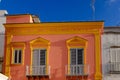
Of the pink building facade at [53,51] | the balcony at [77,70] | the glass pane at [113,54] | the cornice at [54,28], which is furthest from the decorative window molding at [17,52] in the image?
the glass pane at [113,54]

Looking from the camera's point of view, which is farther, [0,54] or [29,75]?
[0,54]

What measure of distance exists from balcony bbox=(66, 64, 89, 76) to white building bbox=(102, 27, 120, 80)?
1.53m

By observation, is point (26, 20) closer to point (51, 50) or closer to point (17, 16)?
point (17, 16)

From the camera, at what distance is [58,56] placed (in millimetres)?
32781

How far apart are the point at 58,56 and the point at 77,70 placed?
6.85ft

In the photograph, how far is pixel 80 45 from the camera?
32.7m

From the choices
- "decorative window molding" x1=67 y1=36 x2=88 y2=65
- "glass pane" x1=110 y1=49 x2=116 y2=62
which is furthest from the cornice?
"glass pane" x1=110 y1=49 x2=116 y2=62

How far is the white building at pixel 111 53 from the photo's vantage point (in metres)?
32.0

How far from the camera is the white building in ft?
105

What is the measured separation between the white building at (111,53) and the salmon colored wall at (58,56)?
39.5 inches

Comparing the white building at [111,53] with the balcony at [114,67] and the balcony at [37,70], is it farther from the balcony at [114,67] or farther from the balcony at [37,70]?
the balcony at [37,70]

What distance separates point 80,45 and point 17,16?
6264 millimetres

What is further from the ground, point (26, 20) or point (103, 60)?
point (26, 20)

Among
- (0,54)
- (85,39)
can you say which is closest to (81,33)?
(85,39)
